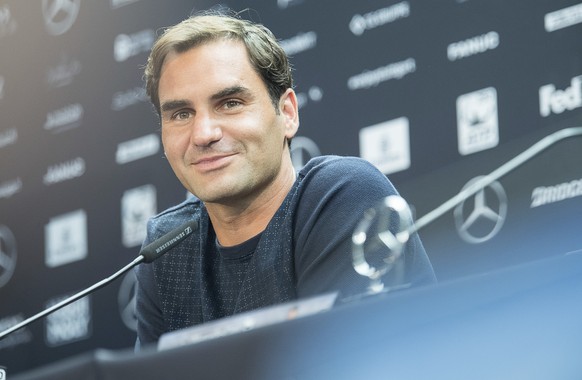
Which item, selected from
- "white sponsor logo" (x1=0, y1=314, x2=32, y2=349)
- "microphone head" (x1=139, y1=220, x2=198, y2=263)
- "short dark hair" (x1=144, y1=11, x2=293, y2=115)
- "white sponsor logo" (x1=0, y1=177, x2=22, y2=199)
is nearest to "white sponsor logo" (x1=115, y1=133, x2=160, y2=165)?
"white sponsor logo" (x1=0, y1=177, x2=22, y2=199)

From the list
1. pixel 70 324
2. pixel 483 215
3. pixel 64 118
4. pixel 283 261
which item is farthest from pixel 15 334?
pixel 283 261

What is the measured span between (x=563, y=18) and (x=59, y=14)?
7.21 ft

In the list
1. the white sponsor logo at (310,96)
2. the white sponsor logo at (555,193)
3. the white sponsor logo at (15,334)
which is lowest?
the white sponsor logo at (15,334)

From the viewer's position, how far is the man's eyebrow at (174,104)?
2102 mm

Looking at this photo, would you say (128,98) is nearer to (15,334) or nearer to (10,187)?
(10,187)

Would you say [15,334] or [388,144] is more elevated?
[388,144]

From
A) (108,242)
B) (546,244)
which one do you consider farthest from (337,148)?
(108,242)

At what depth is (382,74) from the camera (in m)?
3.10

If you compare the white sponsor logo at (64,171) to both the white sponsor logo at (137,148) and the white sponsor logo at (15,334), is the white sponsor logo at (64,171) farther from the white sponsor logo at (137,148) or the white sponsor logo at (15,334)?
the white sponsor logo at (15,334)

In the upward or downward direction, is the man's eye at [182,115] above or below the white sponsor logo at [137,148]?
above

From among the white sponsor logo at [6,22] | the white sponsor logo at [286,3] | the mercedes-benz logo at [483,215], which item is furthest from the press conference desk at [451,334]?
the white sponsor logo at [6,22]

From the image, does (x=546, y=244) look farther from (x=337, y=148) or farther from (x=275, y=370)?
(x=275, y=370)

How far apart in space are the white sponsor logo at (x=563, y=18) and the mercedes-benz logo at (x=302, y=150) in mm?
839

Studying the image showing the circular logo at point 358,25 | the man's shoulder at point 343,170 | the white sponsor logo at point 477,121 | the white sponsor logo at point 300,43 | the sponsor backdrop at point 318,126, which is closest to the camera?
the man's shoulder at point 343,170
